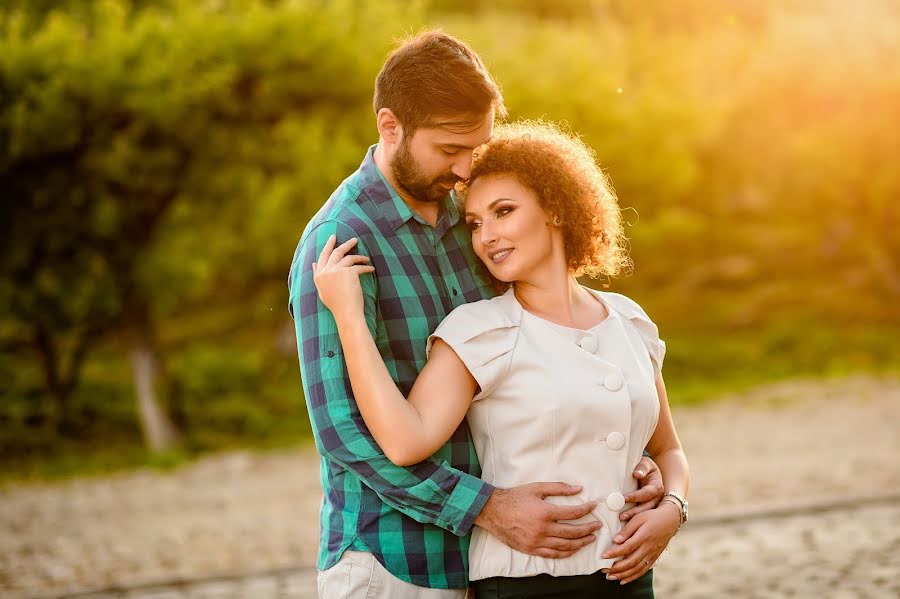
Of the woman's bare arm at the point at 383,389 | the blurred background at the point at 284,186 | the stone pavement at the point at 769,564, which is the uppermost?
the blurred background at the point at 284,186

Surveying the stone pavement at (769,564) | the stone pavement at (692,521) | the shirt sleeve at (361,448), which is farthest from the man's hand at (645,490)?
the stone pavement at (769,564)

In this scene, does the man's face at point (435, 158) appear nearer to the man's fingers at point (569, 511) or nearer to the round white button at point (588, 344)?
the round white button at point (588, 344)

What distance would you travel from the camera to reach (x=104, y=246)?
41.4ft

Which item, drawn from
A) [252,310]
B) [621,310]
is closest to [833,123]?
[252,310]

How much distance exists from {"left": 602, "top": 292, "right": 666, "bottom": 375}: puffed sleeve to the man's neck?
1.55 ft

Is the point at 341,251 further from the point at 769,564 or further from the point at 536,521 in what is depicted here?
the point at 769,564

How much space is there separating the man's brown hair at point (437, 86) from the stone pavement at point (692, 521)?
249 cm

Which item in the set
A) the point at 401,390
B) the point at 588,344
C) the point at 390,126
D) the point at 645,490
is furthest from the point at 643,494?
the point at 390,126

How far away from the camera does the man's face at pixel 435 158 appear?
2525 mm

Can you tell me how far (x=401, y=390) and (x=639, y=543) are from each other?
2.08ft

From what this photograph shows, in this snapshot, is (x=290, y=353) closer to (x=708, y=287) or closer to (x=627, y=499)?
(x=708, y=287)

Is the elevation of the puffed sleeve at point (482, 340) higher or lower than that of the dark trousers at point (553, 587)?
higher

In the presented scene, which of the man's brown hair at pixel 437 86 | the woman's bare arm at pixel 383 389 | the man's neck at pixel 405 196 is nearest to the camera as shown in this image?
the woman's bare arm at pixel 383 389

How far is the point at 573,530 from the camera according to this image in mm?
2365
